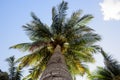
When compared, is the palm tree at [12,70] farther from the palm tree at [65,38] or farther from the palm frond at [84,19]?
the palm frond at [84,19]

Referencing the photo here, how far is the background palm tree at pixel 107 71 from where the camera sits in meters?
17.2

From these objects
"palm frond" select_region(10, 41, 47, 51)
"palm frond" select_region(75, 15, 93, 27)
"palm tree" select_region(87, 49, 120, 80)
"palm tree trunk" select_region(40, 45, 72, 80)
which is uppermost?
"palm frond" select_region(75, 15, 93, 27)

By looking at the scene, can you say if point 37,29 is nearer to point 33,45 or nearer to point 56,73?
point 33,45

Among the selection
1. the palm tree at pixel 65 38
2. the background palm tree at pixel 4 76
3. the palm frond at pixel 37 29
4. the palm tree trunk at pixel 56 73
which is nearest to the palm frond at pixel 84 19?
the palm tree at pixel 65 38

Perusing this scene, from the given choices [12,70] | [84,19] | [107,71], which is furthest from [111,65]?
[12,70]

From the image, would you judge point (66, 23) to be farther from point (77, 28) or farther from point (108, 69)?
point (108, 69)

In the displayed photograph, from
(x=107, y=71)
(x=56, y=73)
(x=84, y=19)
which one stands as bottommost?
(x=107, y=71)

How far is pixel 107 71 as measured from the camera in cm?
1741

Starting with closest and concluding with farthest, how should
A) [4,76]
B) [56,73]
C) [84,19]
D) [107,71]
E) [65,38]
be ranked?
[56,73] → [65,38] → [84,19] → [107,71] → [4,76]

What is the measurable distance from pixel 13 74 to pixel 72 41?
8.43 metres

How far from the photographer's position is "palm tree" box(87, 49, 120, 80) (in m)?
17.2

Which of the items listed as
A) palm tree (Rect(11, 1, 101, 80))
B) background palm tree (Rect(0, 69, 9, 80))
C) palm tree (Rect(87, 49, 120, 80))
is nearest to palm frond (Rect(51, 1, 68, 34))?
palm tree (Rect(11, 1, 101, 80))

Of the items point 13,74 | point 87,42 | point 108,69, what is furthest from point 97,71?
point 13,74

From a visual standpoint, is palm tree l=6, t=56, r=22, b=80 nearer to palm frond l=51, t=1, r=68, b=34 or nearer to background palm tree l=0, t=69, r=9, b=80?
background palm tree l=0, t=69, r=9, b=80
